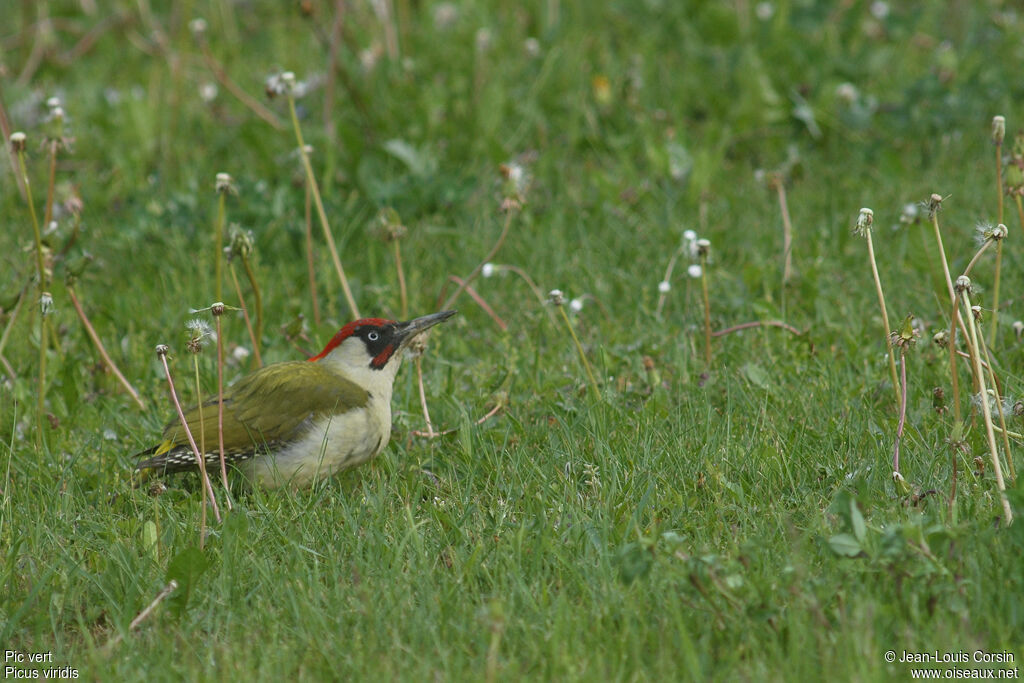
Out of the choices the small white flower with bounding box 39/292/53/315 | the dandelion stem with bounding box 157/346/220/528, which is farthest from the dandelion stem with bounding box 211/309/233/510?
the small white flower with bounding box 39/292/53/315

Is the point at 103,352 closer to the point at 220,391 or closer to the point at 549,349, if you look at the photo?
the point at 220,391

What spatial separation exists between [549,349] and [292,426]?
1.26 metres

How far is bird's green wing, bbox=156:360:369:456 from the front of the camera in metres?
4.34

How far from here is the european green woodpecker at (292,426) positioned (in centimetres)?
Result: 425

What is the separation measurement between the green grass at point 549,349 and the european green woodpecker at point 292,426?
4.9 inches

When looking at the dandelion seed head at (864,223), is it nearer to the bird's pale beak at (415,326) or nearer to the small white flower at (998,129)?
the small white flower at (998,129)

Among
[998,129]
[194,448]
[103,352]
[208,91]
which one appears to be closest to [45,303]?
[103,352]

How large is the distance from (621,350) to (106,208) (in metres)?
3.23

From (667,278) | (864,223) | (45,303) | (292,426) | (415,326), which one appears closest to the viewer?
(864,223)

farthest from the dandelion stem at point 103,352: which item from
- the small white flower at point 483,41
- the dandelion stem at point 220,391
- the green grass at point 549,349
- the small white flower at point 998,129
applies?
the small white flower at point 483,41

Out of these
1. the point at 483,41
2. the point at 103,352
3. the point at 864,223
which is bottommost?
the point at 103,352

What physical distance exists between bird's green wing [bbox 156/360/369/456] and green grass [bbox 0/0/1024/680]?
23cm

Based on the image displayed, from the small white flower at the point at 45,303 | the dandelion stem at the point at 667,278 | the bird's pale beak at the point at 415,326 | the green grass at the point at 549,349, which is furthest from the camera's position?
the dandelion stem at the point at 667,278

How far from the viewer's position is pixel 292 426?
435cm
